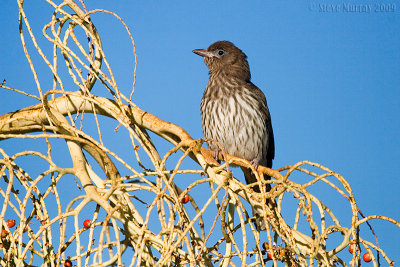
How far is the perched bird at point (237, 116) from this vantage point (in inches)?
222

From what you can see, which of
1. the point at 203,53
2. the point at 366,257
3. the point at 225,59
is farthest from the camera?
the point at 203,53

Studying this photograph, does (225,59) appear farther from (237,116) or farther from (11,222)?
(11,222)

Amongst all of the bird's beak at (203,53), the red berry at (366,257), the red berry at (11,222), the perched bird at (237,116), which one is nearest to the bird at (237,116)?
the perched bird at (237,116)

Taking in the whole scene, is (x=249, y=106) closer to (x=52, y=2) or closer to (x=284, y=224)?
(x=52, y=2)

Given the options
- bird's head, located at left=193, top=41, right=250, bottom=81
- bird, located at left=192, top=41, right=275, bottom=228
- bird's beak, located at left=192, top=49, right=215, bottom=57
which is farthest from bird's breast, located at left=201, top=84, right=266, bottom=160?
bird's beak, located at left=192, top=49, right=215, bottom=57

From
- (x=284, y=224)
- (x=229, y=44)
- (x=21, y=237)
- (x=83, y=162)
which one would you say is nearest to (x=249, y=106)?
(x=229, y=44)

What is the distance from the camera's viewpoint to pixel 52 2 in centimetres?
330

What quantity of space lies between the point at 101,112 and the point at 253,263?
4.49 ft

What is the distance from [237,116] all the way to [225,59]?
92 centimetres

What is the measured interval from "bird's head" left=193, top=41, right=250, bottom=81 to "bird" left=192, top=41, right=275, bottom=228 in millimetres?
12

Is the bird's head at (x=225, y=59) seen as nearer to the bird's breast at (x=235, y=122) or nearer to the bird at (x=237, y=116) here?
the bird at (x=237, y=116)

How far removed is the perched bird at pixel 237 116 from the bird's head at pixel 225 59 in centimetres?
1

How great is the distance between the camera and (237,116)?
5.63 metres

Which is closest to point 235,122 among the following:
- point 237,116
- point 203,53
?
point 237,116
